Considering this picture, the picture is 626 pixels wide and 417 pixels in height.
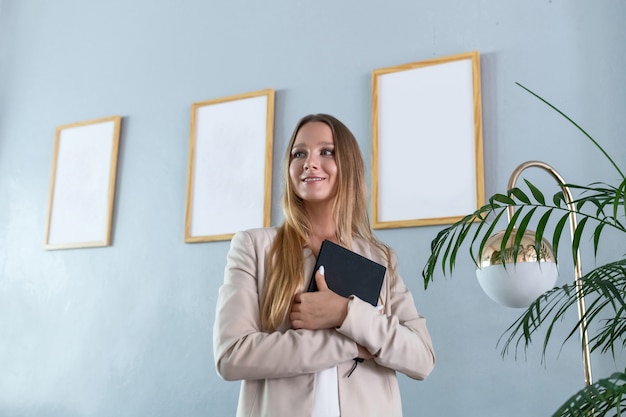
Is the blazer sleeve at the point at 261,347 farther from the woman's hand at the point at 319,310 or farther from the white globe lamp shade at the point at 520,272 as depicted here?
the white globe lamp shade at the point at 520,272

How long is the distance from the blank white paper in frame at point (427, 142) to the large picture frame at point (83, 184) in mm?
1340

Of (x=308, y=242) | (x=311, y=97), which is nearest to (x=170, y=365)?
(x=311, y=97)

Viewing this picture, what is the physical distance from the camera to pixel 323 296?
5.01 ft

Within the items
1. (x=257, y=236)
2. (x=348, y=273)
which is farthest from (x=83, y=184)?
(x=348, y=273)

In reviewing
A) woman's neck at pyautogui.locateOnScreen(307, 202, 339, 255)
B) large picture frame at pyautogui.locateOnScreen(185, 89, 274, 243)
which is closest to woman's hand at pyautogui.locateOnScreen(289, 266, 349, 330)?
woman's neck at pyautogui.locateOnScreen(307, 202, 339, 255)

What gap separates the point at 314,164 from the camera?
5.64 ft

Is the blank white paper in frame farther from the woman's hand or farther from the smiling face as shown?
the woman's hand

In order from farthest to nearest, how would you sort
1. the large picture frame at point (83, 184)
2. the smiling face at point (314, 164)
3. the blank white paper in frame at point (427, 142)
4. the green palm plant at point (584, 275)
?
the large picture frame at point (83, 184) → the blank white paper in frame at point (427, 142) → the smiling face at point (314, 164) → the green palm plant at point (584, 275)

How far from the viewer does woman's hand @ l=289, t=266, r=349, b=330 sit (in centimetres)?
150

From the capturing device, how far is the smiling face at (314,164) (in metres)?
1.72

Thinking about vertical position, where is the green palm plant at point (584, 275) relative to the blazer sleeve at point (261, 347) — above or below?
above

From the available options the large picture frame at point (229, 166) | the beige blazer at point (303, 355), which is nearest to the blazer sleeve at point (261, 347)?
the beige blazer at point (303, 355)

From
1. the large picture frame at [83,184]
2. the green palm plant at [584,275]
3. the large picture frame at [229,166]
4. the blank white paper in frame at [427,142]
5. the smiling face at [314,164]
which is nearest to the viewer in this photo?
the green palm plant at [584,275]

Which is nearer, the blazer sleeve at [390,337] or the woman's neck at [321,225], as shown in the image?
the blazer sleeve at [390,337]
